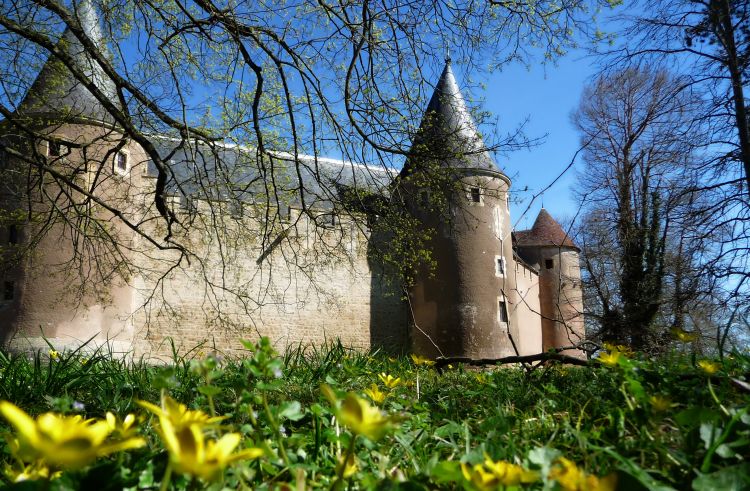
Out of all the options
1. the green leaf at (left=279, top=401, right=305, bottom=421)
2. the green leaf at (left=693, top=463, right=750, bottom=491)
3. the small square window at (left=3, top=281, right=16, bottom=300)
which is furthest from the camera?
the small square window at (left=3, top=281, right=16, bottom=300)

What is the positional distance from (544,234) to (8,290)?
56.9 feet

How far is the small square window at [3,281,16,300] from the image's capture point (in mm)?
11641

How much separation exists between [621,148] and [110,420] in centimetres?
1482

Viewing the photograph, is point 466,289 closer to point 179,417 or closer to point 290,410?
point 290,410

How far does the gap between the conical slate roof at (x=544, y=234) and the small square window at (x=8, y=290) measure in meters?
15.9

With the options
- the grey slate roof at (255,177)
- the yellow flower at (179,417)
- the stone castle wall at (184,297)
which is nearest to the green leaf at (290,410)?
the yellow flower at (179,417)

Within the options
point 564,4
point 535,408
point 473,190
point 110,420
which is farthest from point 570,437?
point 473,190

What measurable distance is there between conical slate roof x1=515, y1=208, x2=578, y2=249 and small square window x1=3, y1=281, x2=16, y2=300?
15886mm

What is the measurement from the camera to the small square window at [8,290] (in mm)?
11641

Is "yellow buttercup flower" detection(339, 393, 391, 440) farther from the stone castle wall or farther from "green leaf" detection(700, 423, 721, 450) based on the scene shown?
the stone castle wall

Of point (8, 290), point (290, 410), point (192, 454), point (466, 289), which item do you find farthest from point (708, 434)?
point (466, 289)

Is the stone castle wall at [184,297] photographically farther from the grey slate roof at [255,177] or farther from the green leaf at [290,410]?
the green leaf at [290,410]

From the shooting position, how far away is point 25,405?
2252mm

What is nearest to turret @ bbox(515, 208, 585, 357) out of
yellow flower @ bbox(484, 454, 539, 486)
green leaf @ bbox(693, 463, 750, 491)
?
green leaf @ bbox(693, 463, 750, 491)
